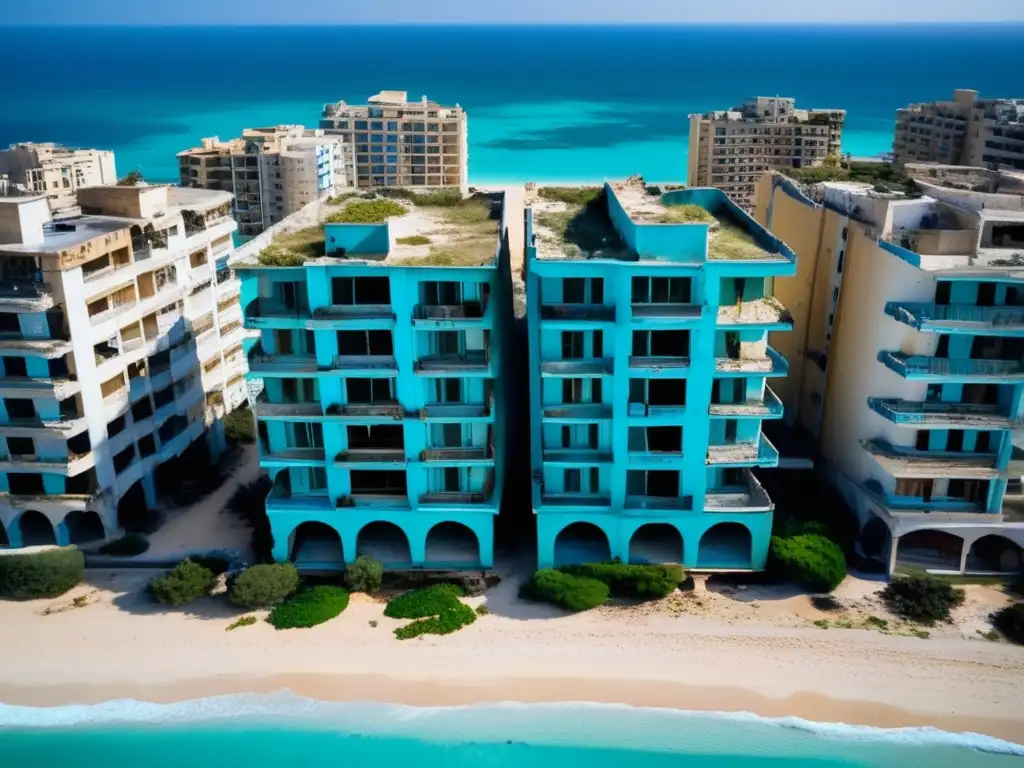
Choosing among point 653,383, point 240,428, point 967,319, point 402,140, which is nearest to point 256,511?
point 240,428

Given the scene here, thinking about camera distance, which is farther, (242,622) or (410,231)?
(410,231)

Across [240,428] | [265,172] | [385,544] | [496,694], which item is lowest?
[496,694]

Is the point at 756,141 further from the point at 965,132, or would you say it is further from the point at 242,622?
the point at 242,622

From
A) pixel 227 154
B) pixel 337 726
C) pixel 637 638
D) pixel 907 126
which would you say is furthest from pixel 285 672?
pixel 907 126

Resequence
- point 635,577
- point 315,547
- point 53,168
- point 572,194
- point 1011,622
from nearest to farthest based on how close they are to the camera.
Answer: point 1011,622 < point 635,577 < point 315,547 < point 572,194 < point 53,168

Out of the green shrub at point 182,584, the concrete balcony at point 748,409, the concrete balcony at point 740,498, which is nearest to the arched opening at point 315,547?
the green shrub at point 182,584

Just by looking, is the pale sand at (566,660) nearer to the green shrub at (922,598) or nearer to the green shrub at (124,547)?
the green shrub at (922,598)

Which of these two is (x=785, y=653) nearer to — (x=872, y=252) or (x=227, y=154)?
(x=872, y=252)
